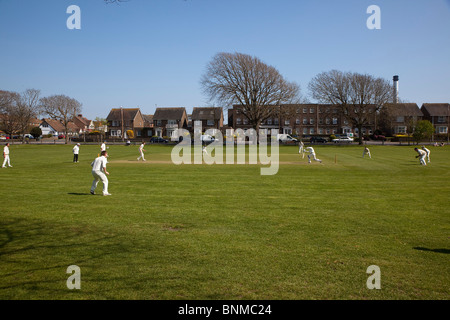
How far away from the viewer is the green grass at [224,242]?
632cm

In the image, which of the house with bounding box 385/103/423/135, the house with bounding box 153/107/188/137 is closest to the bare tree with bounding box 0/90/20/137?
the house with bounding box 153/107/188/137

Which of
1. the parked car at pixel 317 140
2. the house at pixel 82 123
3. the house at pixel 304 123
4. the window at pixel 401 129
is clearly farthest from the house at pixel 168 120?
the window at pixel 401 129

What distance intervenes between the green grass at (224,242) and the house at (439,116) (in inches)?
3708

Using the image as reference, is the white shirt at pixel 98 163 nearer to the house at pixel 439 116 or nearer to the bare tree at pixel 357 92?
the bare tree at pixel 357 92

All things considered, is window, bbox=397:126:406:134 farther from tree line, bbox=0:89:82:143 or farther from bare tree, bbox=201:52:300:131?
tree line, bbox=0:89:82:143

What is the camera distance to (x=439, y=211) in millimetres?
12391

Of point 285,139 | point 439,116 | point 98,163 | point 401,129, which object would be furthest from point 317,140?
point 98,163

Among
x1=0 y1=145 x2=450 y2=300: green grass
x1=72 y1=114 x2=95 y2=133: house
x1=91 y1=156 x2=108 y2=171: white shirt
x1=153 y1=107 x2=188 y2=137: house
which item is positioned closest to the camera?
x1=0 y1=145 x2=450 y2=300: green grass

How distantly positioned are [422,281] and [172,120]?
331ft

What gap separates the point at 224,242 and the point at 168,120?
323ft

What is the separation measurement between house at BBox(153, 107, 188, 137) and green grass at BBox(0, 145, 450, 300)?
3443 inches

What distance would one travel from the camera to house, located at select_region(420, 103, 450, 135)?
94750mm

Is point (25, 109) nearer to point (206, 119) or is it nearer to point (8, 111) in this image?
point (8, 111)

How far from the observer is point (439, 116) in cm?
9544
